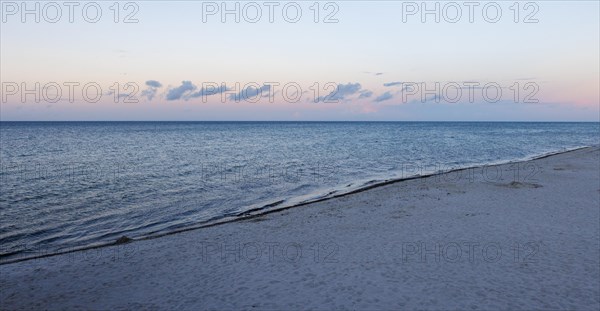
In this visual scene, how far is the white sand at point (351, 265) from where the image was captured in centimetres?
1059

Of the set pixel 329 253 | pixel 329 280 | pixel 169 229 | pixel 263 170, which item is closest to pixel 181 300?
pixel 329 280

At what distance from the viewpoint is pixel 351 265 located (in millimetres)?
12953

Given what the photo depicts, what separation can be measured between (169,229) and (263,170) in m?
21.7

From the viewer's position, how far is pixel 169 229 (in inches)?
778

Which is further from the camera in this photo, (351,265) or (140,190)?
(140,190)

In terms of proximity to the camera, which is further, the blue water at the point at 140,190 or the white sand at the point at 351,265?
the blue water at the point at 140,190

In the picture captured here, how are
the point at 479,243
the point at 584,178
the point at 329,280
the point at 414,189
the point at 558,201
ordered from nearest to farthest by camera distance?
the point at 329,280 < the point at 479,243 < the point at 558,201 < the point at 414,189 < the point at 584,178

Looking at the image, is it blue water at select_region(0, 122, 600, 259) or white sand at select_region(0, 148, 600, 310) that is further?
blue water at select_region(0, 122, 600, 259)

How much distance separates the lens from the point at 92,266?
45.1 ft

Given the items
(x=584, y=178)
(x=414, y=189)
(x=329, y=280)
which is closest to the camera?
(x=329, y=280)

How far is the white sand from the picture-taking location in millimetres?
10586

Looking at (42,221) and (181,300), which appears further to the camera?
(42,221)

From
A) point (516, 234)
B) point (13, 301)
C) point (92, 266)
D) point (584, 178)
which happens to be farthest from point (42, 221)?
point (584, 178)

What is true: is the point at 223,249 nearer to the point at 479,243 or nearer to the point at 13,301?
the point at 13,301
